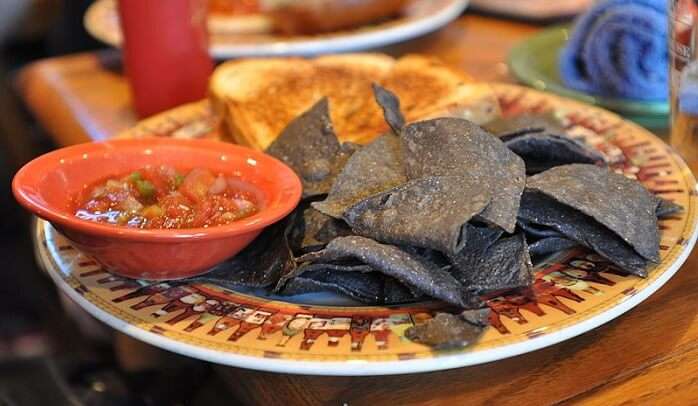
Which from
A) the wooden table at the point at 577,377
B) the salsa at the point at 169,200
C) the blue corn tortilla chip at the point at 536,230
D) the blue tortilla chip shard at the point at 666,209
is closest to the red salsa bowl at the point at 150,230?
the salsa at the point at 169,200

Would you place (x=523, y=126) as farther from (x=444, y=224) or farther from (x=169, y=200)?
(x=169, y=200)

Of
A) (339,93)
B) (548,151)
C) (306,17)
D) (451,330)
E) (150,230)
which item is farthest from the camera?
(306,17)

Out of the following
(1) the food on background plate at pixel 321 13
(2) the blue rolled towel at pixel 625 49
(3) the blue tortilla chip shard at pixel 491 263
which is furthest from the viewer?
(1) the food on background plate at pixel 321 13

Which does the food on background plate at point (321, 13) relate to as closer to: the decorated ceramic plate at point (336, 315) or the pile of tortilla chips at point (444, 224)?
the pile of tortilla chips at point (444, 224)

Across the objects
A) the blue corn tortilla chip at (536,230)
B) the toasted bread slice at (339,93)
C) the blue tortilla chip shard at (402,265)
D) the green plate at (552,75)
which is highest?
the blue tortilla chip shard at (402,265)

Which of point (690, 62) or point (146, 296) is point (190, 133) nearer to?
point (146, 296)

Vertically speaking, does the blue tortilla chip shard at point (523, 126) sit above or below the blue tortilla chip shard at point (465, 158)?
below

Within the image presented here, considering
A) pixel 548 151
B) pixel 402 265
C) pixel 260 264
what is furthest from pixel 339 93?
pixel 402 265
